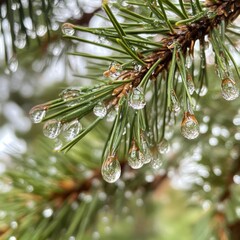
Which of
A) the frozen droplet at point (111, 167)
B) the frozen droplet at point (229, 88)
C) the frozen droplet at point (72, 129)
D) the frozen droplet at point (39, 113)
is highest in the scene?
the frozen droplet at point (229, 88)

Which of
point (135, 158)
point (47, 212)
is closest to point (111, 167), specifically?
point (135, 158)

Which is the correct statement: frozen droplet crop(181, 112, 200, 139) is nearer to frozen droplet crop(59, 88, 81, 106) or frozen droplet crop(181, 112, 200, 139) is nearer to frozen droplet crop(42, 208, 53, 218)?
→ frozen droplet crop(59, 88, 81, 106)

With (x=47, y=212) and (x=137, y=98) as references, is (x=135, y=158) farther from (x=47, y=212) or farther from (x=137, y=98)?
(x=47, y=212)

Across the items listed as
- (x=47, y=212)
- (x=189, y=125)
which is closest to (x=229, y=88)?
(x=189, y=125)

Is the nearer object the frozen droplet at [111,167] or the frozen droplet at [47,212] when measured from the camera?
the frozen droplet at [111,167]

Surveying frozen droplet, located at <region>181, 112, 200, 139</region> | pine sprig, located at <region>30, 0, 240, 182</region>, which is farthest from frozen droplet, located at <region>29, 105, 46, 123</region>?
frozen droplet, located at <region>181, 112, 200, 139</region>

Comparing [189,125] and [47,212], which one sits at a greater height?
[189,125]

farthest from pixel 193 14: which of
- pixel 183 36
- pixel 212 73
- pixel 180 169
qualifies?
pixel 180 169

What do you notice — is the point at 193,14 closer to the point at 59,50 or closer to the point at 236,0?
the point at 236,0

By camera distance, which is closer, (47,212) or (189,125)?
(189,125)

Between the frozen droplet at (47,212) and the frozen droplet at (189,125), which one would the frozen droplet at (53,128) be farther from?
the frozen droplet at (47,212)

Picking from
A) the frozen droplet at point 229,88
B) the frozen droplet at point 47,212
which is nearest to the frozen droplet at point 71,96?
the frozen droplet at point 229,88
